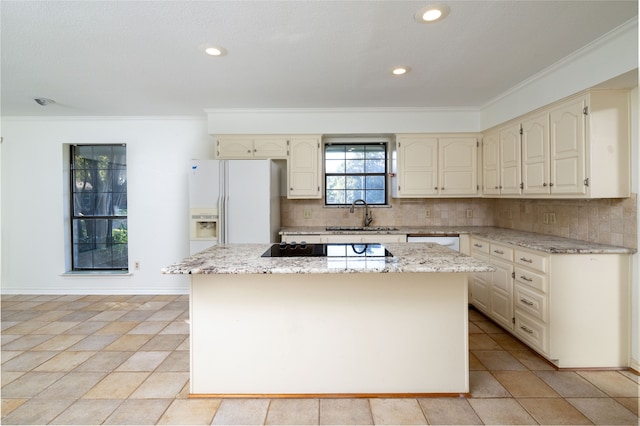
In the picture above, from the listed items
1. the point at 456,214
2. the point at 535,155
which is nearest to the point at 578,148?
the point at 535,155

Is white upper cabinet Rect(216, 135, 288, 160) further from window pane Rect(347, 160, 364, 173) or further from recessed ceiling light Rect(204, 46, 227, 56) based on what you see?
recessed ceiling light Rect(204, 46, 227, 56)

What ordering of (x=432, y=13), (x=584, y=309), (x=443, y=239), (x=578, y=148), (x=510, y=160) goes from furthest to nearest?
(x=443, y=239) < (x=510, y=160) < (x=578, y=148) < (x=584, y=309) < (x=432, y=13)

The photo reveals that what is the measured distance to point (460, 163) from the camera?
382 centimetres

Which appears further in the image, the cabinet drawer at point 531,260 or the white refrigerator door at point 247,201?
the white refrigerator door at point 247,201

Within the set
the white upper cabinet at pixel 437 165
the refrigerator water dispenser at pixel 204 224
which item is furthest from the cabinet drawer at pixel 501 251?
the refrigerator water dispenser at pixel 204 224

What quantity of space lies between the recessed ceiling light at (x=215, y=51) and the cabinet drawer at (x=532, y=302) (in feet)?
10.0

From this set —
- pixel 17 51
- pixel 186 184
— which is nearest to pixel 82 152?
pixel 186 184

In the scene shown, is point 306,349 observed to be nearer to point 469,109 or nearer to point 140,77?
point 140,77

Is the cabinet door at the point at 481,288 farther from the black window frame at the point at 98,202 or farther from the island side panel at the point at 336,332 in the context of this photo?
the black window frame at the point at 98,202

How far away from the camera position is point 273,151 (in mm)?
3793

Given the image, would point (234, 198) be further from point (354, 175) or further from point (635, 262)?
point (635, 262)

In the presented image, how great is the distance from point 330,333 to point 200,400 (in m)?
0.91

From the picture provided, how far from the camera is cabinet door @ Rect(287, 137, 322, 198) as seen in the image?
381 centimetres

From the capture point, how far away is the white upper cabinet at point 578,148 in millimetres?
2297
